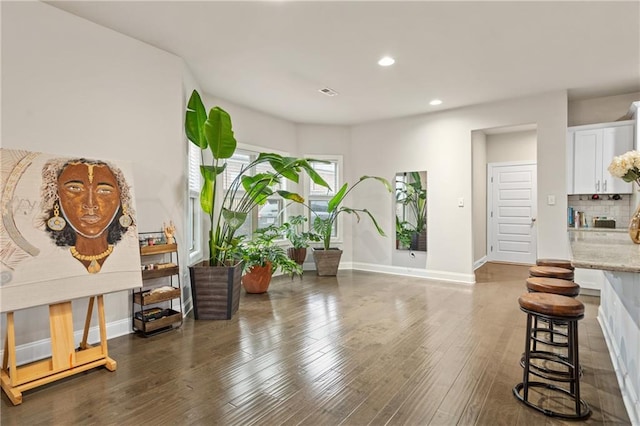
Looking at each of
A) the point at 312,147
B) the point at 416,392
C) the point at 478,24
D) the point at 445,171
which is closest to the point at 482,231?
the point at 445,171

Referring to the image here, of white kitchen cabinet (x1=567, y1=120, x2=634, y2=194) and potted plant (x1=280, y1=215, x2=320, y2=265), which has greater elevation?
white kitchen cabinet (x1=567, y1=120, x2=634, y2=194)

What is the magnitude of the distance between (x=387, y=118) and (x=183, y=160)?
3703 mm

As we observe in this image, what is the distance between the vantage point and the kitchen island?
1615 mm

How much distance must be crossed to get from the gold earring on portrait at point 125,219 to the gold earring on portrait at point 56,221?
1.21 feet

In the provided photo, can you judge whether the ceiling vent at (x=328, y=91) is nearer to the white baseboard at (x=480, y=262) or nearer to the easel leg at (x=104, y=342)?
the easel leg at (x=104, y=342)

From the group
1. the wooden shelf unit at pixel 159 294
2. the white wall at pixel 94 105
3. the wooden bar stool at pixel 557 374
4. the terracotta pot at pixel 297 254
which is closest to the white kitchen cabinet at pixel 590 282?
the wooden bar stool at pixel 557 374

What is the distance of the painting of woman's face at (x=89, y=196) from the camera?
2.36m

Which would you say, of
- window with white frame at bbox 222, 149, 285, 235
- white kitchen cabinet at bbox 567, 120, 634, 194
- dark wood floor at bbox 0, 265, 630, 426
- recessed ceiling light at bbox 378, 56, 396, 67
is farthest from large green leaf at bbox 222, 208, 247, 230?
white kitchen cabinet at bbox 567, 120, 634, 194

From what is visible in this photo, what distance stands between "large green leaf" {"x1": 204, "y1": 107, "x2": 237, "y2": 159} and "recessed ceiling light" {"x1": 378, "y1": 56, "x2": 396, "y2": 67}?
Answer: 1736 millimetres

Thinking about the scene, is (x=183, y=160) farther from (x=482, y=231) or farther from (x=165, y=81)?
(x=482, y=231)

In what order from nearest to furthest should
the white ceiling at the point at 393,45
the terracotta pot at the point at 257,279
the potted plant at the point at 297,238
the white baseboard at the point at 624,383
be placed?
1. the white baseboard at the point at 624,383
2. the white ceiling at the point at 393,45
3. the terracotta pot at the point at 257,279
4. the potted plant at the point at 297,238

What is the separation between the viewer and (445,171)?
218 inches

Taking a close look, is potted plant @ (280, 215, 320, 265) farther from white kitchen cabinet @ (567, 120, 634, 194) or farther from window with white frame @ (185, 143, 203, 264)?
white kitchen cabinet @ (567, 120, 634, 194)

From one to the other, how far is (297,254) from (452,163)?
294 centimetres
